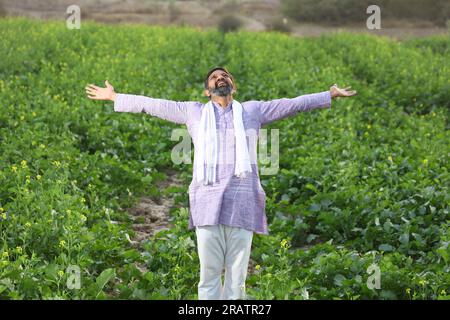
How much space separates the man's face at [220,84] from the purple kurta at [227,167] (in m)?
0.09

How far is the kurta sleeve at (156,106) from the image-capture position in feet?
15.9

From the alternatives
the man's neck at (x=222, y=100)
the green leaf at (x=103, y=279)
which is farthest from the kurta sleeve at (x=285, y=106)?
the green leaf at (x=103, y=279)

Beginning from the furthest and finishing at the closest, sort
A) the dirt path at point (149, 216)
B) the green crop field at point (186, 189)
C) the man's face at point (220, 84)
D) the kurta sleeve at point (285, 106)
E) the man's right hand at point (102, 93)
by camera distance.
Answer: the dirt path at point (149, 216) < the green crop field at point (186, 189) < the man's right hand at point (102, 93) < the kurta sleeve at point (285, 106) < the man's face at point (220, 84)

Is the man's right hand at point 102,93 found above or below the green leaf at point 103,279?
above

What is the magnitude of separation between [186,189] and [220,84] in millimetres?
4090

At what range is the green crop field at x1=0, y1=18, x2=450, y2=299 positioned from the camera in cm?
578

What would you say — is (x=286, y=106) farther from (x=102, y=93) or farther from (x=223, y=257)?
(x=102, y=93)

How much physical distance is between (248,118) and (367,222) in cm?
317

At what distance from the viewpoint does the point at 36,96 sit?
37.8 ft

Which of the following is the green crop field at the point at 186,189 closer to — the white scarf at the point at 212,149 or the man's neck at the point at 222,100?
the white scarf at the point at 212,149

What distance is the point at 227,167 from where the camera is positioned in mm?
4617

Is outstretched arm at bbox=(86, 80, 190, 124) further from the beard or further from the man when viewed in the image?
the beard

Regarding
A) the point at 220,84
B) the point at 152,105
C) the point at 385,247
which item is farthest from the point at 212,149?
the point at 385,247
